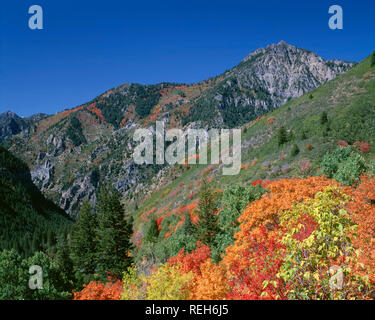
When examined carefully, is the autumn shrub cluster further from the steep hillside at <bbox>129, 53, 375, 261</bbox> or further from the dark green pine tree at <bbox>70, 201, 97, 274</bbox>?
the steep hillside at <bbox>129, 53, 375, 261</bbox>

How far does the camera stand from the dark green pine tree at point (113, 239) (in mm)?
35250

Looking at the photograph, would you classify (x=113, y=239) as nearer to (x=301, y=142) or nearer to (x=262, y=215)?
(x=262, y=215)

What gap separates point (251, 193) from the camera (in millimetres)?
33781

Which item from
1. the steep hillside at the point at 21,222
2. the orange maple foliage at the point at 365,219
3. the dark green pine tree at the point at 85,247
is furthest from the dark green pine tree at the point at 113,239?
the steep hillside at the point at 21,222

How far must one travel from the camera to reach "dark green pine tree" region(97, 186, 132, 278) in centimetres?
3525

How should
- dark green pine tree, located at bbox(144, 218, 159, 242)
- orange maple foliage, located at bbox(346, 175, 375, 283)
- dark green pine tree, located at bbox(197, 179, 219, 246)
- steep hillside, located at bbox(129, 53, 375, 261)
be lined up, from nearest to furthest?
orange maple foliage, located at bbox(346, 175, 375, 283), dark green pine tree, located at bbox(197, 179, 219, 246), steep hillside, located at bbox(129, 53, 375, 261), dark green pine tree, located at bbox(144, 218, 159, 242)

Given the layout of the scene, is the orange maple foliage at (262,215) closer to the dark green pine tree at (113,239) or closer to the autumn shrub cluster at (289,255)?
the autumn shrub cluster at (289,255)

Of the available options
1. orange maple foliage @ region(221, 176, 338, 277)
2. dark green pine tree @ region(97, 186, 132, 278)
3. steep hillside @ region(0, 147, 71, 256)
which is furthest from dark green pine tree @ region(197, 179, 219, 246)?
steep hillside @ region(0, 147, 71, 256)

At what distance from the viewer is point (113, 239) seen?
117ft

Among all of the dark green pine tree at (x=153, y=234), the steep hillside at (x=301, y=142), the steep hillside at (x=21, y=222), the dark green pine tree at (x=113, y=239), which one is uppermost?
the steep hillside at (x=301, y=142)

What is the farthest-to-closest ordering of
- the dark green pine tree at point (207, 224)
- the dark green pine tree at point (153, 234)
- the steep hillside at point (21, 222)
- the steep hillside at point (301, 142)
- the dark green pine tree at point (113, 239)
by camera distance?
the steep hillside at point (21, 222) < the dark green pine tree at point (153, 234) < the steep hillside at point (301, 142) < the dark green pine tree at point (207, 224) < the dark green pine tree at point (113, 239)

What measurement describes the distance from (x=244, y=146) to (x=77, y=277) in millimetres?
62276
